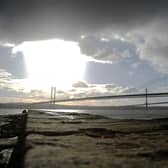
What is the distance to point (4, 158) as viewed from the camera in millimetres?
6445

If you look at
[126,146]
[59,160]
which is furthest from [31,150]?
[126,146]

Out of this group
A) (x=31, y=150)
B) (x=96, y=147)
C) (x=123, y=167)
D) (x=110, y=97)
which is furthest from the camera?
(x=110, y=97)

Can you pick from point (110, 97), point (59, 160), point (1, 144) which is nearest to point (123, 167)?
point (59, 160)

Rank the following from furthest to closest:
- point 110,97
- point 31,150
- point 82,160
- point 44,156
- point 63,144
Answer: point 110,97
point 63,144
point 31,150
point 44,156
point 82,160

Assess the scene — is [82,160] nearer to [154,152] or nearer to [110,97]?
[154,152]

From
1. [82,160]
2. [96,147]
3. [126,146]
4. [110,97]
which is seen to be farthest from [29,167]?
[110,97]

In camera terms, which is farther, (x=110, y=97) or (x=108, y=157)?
(x=110, y=97)

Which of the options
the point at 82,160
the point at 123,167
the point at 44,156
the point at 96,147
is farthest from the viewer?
the point at 96,147

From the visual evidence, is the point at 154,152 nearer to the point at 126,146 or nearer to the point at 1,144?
the point at 126,146

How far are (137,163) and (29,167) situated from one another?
1673 millimetres

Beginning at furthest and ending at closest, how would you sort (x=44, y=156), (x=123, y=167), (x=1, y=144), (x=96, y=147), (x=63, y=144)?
1. (x=1, y=144)
2. (x=63, y=144)
3. (x=96, y=147)
4. (x=44, y=156)
5. (x=123, y=167)

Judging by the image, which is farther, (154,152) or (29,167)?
(154,152)

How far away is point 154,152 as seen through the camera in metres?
5.40

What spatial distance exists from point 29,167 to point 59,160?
60cm
